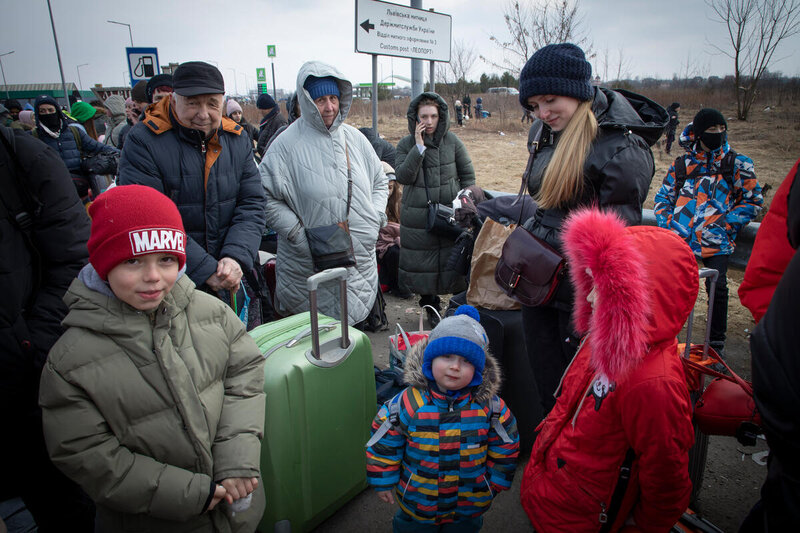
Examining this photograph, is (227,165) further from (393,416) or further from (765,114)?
(765,114)

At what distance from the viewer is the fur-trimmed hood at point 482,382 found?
5.94 feet

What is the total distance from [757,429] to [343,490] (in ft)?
5.59

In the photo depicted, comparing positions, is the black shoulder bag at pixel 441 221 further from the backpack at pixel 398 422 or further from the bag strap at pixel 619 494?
the bag strap at pixel 619 494

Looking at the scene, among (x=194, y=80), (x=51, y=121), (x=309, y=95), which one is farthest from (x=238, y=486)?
(x=51, y=121)

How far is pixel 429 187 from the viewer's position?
4.30 m

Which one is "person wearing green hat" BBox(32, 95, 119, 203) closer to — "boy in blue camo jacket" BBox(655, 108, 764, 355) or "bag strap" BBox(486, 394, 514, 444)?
"bag strap" BBox(486, 394, 514, 444)

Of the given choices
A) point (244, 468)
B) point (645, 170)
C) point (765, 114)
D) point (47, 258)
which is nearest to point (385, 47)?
point (645, 170)

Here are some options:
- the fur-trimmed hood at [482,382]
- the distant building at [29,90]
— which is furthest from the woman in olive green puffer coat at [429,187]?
the distant building at [29,90]

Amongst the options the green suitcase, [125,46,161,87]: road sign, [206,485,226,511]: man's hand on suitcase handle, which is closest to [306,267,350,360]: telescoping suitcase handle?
the green suitcase

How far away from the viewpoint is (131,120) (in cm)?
659

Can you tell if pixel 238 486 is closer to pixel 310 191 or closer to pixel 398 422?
pixel 398 422

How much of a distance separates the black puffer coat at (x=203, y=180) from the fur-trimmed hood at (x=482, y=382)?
109 cm

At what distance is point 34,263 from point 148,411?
2.69 feet

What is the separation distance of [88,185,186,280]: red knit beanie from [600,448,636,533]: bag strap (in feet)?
5.41
